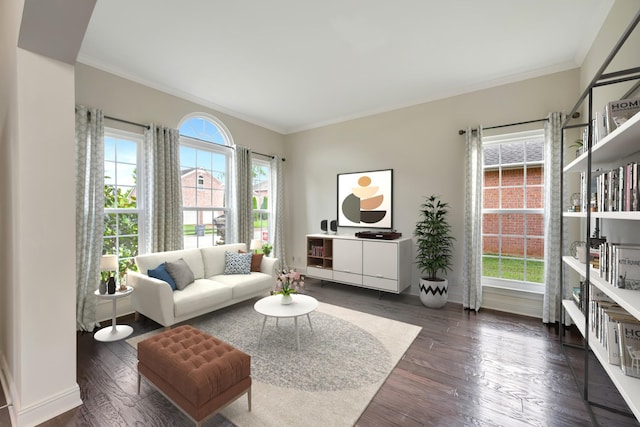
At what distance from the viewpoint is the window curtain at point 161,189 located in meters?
3.67

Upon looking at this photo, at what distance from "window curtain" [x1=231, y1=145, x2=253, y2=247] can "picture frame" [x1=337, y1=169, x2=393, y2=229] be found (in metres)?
1.67

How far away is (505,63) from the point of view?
333 centimetres

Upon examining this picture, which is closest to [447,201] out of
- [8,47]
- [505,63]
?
[505,63]

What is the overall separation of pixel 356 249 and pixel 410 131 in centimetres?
212

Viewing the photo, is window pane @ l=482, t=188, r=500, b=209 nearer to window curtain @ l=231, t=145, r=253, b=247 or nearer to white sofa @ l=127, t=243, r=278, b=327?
white sofa @ l=127, t=243, r=278, b=327

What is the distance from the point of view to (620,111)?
5.58ft

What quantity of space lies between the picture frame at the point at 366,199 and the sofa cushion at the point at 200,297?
253 centimetres

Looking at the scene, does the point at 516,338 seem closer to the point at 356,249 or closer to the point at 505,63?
the point at 356,249

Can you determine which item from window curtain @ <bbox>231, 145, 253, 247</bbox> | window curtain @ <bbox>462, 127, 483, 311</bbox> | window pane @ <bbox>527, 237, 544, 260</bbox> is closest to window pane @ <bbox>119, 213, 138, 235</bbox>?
window curtain @ <bbox>231, 145, 253, 247</bbox>

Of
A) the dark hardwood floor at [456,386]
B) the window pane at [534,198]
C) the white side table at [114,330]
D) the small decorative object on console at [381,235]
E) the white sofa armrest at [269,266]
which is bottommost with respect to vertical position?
the dark hardwood floor at [456,386]

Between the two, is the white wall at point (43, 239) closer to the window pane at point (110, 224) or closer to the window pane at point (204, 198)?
the window pane at point (110, 224)

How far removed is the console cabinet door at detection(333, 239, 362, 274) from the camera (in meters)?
4.43

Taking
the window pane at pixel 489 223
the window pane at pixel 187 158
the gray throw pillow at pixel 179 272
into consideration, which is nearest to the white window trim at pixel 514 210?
the window pane at pixel 489 223

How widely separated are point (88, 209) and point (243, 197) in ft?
7.19
